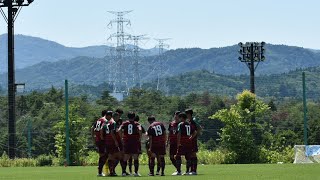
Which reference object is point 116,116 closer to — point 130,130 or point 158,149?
point 130,130

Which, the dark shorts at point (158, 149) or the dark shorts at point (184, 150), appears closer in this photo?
the dark shorts at point (184, 150)

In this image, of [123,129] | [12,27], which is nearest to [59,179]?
[123,129]

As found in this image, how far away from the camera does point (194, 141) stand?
2361cm

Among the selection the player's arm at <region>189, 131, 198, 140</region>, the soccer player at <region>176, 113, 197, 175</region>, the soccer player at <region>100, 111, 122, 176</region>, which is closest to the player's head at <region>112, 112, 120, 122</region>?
the soccer player at <region>100, 111, 122, 176</region>

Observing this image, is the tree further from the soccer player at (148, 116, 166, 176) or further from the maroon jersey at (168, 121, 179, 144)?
the soccer player at (148, 116, 166, 176)

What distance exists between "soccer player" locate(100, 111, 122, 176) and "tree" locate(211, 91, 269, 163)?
1104cm

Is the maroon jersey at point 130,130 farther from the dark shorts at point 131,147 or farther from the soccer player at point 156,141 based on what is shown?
the soccer player at point 156,141

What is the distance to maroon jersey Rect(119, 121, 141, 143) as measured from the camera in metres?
23.5

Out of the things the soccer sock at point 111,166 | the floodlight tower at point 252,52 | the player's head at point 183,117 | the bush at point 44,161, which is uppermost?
the floodlight tower at point 252,52

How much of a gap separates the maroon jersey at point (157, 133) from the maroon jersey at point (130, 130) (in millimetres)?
355

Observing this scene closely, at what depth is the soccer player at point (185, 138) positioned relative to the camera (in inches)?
917

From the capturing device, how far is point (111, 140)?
23.6 metres

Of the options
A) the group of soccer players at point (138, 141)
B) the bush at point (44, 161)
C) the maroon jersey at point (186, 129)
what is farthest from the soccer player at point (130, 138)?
the bush at point (44, 161)

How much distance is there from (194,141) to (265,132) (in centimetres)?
1181
